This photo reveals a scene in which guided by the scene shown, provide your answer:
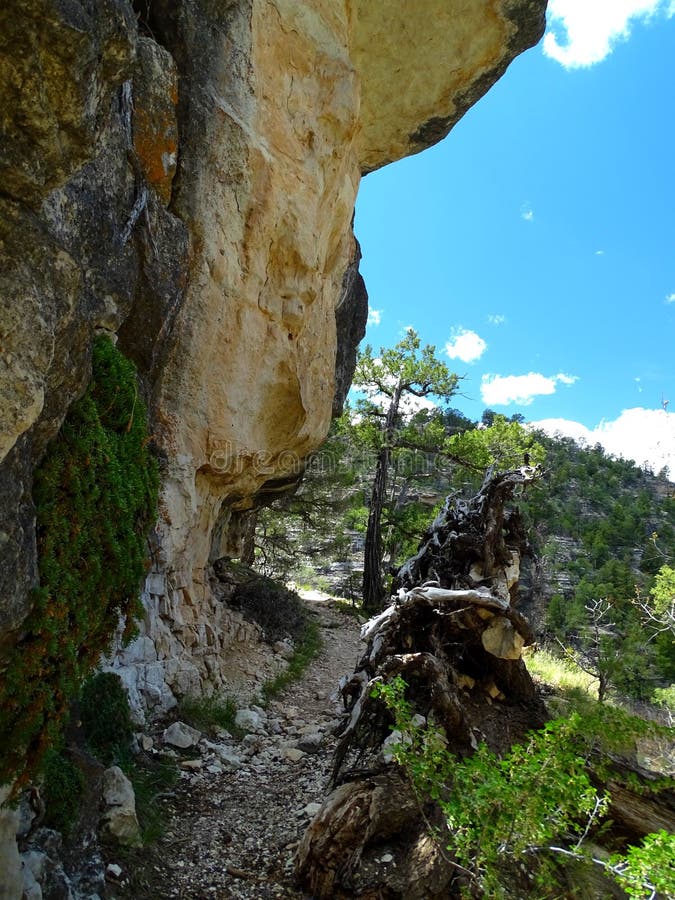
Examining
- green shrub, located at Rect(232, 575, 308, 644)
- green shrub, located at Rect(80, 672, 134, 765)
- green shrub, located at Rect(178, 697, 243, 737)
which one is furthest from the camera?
green shrub, located at Rect(232, 575, 308, 644)

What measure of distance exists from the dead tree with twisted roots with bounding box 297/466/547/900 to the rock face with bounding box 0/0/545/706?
236 cm

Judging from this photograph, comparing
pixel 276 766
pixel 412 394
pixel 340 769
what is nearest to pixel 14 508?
pixel 340 769

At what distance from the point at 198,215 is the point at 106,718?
4954 millimetres

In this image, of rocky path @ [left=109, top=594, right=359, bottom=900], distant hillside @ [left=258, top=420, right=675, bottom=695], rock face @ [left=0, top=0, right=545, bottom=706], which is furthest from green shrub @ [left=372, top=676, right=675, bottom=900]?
distant hillside @ [left=258, top=420, right=675, bottom=695]

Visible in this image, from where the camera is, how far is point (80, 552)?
123 inches

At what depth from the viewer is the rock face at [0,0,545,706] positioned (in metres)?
2.19

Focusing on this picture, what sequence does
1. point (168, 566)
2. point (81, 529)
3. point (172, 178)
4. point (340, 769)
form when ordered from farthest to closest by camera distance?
point (168, 566)
point (172, 178)
point (340, 769)
point (81, 529)

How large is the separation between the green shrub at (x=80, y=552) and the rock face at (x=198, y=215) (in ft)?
0.85

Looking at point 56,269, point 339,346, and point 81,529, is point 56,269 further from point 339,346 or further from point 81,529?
point 339,346

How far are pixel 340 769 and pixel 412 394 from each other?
12.6 meters

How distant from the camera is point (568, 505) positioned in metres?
48.1

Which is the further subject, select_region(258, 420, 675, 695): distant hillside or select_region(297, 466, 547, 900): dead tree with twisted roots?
select_region(258, 420, 675, 695): distant hillside

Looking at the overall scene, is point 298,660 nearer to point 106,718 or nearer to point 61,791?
point 106,718

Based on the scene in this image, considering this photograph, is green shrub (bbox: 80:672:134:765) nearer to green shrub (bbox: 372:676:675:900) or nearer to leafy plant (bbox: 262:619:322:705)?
leafy plant (bbox: 262:619:322:705)
